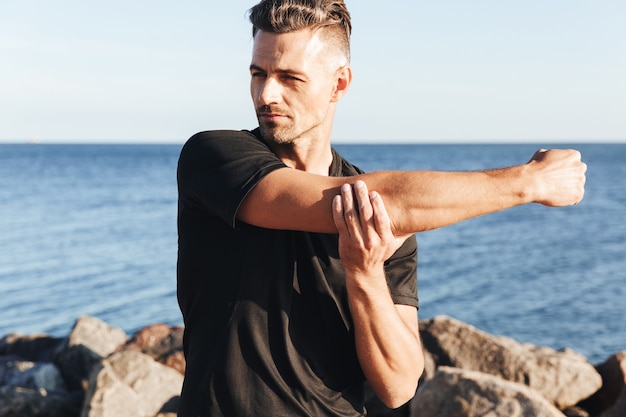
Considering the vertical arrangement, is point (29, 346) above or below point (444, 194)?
below

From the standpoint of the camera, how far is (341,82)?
10.6 feet

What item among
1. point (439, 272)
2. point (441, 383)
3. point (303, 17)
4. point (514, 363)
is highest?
point (303, 17)

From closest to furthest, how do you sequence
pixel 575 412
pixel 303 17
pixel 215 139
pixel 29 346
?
1. pixel 215 139
2. pixel 303 17
3. pixel 575 412
4. pixel 29 346

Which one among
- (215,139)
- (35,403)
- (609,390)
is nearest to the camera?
(215,139)

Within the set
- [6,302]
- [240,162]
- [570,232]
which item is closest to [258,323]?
[240,162]

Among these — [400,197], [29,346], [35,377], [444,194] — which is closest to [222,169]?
[400,197]

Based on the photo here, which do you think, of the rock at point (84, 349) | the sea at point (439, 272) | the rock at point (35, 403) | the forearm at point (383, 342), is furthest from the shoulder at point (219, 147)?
the sea at point (439, 272)

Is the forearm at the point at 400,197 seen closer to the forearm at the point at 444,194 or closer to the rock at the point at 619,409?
the forearm at the point at 444,194

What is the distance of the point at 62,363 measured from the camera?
981 centimetres

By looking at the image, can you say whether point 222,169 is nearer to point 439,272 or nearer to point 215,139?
point 215,139

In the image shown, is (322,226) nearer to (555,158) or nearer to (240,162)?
(240,162)

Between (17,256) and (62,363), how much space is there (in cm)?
1479

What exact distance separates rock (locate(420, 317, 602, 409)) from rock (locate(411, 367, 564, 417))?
166 centimetres

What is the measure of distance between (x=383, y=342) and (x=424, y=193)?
60cm
